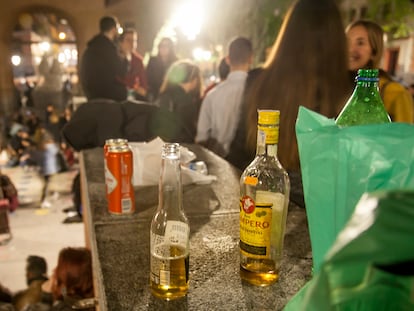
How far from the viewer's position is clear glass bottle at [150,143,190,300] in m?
0.76

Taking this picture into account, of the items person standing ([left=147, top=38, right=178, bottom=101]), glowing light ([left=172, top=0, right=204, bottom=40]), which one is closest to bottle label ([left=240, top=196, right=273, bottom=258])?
person standing ([left=147, top=38, right=178, bottom=101])

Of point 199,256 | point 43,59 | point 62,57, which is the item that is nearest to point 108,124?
point 199,256

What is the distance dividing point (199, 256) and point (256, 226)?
223 millimetres

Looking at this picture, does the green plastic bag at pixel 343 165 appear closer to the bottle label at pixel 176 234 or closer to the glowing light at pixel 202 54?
the bottle label at pixel 176 234

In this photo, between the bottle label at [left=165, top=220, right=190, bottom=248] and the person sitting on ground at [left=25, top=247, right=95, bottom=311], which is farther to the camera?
the person sitting on ground at [left=25, top=247, right=95, bottom=311]

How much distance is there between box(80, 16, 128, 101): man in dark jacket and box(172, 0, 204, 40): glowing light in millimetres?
3729

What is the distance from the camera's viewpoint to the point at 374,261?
0.33 metres

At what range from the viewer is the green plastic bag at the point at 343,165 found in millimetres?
549

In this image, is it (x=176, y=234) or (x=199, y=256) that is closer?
(x=176, y=234)

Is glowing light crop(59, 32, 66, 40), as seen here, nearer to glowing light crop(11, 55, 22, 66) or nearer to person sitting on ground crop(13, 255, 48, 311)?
glowing light crop(11, 55, 22, 66)

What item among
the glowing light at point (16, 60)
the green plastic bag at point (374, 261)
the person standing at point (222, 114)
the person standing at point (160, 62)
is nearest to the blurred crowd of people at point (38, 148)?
the person standing at point (160, 62)

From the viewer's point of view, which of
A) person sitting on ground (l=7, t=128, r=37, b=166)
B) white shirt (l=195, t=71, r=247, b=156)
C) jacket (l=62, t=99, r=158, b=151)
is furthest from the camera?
person sitting on ground (l=7, t=128, r=37, b=166)

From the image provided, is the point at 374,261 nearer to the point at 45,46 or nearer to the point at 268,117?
the point at 268,117

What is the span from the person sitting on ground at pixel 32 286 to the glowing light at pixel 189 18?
5.46 m
